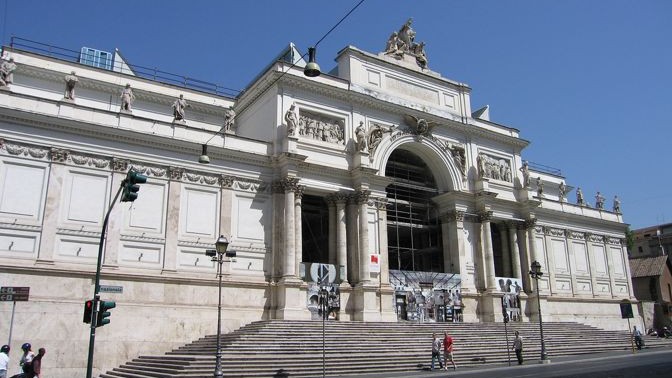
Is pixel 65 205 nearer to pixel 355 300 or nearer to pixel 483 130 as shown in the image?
pixel 355 300

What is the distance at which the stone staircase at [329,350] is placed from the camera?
21000 mm

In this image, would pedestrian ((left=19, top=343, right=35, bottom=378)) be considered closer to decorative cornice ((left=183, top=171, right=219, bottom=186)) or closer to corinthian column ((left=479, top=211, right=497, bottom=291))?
decorative cornice ((left=183, top=171, right=219, bottom=186))

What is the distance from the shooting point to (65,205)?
24609 mm

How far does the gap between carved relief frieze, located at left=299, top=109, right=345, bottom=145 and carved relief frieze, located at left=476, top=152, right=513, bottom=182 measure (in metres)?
10.7

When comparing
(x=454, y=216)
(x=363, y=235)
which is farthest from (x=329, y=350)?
(x=454, y=216)

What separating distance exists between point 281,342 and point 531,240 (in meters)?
23.3

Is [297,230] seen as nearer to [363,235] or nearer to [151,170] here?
[363,235]

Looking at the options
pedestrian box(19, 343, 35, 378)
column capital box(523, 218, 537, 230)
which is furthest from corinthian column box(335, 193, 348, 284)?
pedestrian box(19, 343, 35, 378)

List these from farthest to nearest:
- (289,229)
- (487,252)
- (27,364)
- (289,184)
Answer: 1. (487,252)
2. (289,184)
3. (289,229)
4. (27,364)

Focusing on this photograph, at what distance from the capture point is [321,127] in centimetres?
3225

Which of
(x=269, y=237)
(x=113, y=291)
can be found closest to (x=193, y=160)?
(x=269, y=237)

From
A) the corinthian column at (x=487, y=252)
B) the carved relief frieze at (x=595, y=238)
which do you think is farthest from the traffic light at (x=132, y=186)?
the carved relief frieze at (x=595, y=238)

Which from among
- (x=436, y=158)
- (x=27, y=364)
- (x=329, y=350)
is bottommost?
(x=27, y=364)

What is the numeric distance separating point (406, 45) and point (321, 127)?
10264mm
